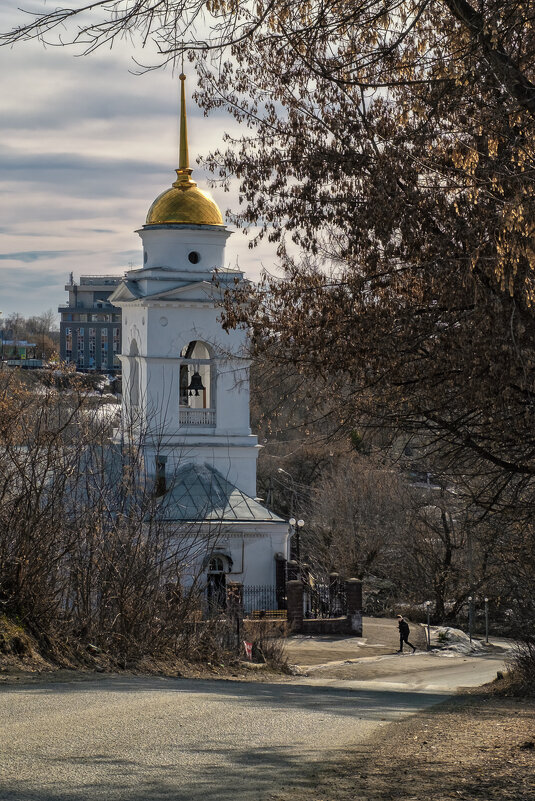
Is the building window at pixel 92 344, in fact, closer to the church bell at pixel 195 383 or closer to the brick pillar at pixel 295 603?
the church bell at pixel 195 383

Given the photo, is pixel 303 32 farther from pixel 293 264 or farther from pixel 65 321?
pixel 65 321

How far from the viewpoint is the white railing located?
103ft

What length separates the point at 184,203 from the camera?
30.3 metres

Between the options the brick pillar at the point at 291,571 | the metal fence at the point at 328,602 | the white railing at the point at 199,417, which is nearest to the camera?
the brick pillar at the point at 291,571

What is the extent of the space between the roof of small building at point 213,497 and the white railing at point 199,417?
4.55 feet

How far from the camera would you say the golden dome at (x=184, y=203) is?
1188 inches

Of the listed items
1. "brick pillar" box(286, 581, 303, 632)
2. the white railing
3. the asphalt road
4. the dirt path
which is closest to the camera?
the asphalt road

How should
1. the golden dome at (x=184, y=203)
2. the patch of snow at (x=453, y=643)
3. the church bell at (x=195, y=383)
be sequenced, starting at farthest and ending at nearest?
the patch of snow at (x=453, y=643), the church bell at (x=195, y=383), the golden dome at (x=184, y=203)

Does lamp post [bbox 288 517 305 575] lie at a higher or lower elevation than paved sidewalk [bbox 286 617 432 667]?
higher

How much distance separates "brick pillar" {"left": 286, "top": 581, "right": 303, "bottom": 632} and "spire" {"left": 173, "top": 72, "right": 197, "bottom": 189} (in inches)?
437

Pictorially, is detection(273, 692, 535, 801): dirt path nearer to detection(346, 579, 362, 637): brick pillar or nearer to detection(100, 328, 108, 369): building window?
detection(346, 579, 362, 637): brick pillar

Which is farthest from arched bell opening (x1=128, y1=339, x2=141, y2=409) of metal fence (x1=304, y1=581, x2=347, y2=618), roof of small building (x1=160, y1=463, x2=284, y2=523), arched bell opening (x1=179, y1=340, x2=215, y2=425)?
metal fence (x1=304, y1=581, x2=347, y2=618)

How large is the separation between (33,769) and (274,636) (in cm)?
1504

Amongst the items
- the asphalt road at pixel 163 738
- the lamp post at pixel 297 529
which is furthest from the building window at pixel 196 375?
the asphalt road at pixel 163 738
